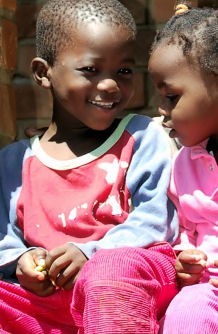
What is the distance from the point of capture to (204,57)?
193 centimetres

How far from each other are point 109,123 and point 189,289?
50cm

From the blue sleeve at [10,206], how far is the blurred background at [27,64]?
0.41 m

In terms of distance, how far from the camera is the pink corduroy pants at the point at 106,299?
1.67m

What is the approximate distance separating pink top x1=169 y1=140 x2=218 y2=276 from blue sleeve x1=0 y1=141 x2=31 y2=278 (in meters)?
0.40

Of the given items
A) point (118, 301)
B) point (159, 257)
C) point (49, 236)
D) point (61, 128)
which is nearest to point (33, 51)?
point (61, 128)

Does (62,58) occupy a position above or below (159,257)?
above

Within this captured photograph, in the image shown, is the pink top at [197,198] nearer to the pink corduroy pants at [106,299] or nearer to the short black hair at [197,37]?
the pink corduroy pants at [106,299]

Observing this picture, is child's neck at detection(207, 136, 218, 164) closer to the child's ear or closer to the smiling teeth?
the smiling teeth

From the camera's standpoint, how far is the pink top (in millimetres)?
1966

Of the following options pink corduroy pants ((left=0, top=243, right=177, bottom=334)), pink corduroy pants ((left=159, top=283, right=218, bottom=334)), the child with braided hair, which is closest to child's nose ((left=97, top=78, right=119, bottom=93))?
the child with braided hair

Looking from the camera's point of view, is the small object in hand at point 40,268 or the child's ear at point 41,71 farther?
the child's ear at point 41,71

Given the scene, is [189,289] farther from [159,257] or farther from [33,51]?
[33,51]

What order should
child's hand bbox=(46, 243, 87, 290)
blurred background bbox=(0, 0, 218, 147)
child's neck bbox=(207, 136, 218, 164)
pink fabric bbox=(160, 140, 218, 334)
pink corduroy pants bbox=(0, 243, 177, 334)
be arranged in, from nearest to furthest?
pink corduroy pants bbox=(0, 243, 177, 334), pink fabric bbox=(160, 140, 218, 334), child's hand bbox=(46, 243, 87, 290), child's neck bbox=(207, 136, 218, 164), blurred background bbox=(0, 0, 218, 147)

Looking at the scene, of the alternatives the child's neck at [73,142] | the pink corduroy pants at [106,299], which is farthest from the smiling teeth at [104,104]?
the pink corduroy pants at [106,299]
